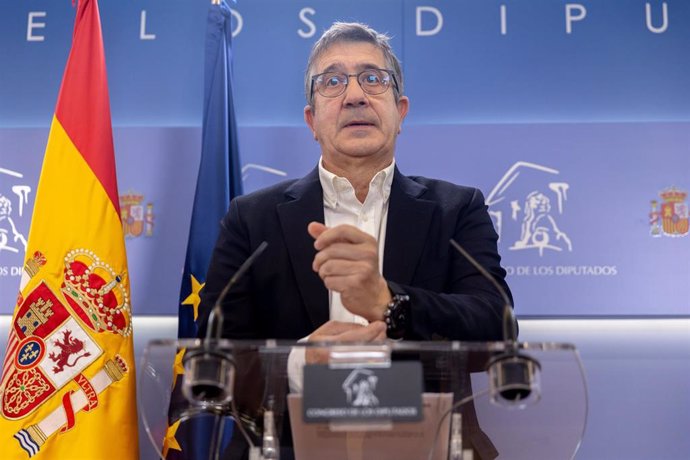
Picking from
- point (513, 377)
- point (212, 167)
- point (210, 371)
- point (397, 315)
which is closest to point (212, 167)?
point (212, 167)

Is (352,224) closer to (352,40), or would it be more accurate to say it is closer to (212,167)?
(352,40)

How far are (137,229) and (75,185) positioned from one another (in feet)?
1.60

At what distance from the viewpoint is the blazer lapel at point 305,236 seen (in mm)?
2119

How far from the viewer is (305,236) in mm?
2215

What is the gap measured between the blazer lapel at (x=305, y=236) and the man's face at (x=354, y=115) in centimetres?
13

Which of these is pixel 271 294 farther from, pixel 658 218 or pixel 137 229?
pixel 658 218

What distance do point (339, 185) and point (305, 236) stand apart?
8.5 inches

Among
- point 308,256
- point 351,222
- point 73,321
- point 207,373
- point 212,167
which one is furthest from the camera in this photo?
point 212,167

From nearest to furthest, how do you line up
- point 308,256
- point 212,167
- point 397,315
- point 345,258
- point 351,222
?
point 345,258 → point 397,315 → point 308,256 → point 351,222 → point 212,167

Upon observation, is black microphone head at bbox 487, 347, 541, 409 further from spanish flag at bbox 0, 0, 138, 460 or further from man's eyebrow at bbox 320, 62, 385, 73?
spanish flag at bbox 0, 0, 138, 460

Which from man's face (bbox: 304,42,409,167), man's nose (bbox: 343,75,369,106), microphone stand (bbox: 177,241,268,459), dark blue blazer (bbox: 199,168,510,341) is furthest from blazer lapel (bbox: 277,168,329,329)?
microphone stand (bbox: 177,241,268,459)

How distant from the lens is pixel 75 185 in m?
2.78

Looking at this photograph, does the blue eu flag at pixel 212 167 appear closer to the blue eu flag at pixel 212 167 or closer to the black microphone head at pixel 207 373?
the blue eu flag at pixel 212 167

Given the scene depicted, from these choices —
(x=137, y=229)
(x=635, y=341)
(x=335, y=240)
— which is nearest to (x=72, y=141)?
(x=137, y=229)
